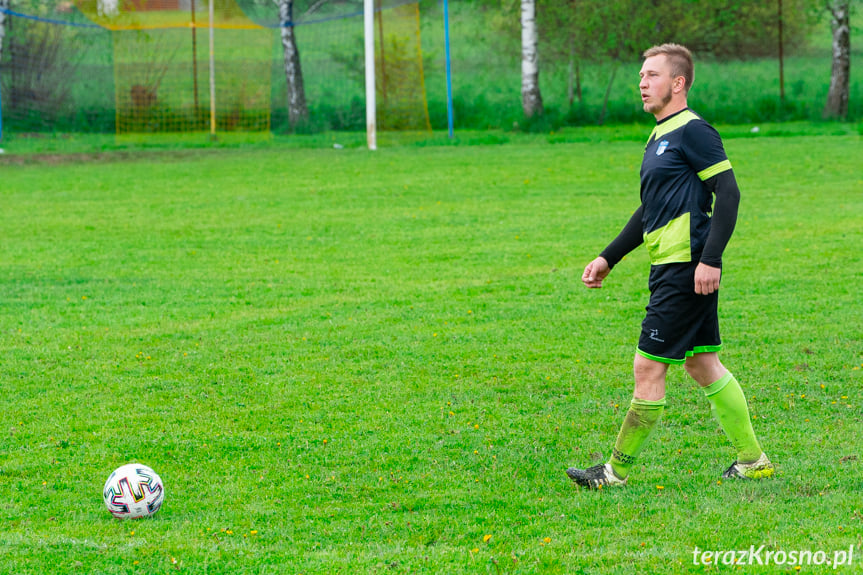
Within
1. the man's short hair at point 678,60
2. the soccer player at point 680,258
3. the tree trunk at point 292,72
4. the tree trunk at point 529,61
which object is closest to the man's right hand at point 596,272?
the soccer player at point 680,258

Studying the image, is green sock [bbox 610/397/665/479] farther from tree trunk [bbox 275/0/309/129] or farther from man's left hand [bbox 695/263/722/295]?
tree trunk [bbox 275/0/309/129]

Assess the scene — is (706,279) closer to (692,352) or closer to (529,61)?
(692,352)

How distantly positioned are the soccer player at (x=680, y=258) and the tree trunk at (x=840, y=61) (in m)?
22.2

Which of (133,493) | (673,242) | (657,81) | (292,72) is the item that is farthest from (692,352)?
(292,72)

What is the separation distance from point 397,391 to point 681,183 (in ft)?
8.26

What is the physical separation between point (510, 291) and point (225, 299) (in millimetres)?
2636

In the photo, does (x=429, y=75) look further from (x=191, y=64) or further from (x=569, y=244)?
(x=569, y=244)

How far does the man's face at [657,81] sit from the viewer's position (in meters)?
4.34

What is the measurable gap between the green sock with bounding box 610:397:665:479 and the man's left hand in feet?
2.00

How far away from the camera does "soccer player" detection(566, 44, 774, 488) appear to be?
425cm

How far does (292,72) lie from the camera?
84.8ft

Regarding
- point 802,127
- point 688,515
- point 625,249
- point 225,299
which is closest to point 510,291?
point 225,299

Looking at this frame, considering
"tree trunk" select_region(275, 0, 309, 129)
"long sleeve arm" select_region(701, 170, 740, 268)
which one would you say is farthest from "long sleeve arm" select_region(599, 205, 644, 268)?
"tree trunk" select_region(275, 0, 309, 129)

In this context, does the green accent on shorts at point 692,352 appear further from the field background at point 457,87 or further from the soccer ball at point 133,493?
the field background at point 457,87
